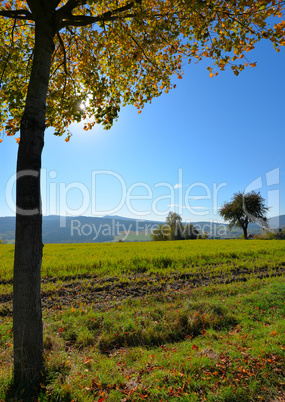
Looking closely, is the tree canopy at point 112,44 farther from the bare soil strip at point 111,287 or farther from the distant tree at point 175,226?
the distant tree at point 175,226

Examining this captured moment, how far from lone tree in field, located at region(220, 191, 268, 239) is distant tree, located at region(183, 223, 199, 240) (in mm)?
16941

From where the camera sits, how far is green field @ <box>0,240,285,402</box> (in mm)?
3535

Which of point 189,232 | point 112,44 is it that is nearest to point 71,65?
point 112,44

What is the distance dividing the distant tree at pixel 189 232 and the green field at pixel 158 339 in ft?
206

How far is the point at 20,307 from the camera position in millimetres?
3496

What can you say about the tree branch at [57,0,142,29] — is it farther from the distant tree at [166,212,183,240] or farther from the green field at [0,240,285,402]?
the distant tree at [166,212,183,240]

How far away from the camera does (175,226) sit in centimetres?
7688

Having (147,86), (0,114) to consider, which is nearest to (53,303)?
(0,114)

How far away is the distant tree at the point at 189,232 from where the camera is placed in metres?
72.1

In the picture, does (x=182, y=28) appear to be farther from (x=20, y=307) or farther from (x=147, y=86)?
(x=20, y=307)

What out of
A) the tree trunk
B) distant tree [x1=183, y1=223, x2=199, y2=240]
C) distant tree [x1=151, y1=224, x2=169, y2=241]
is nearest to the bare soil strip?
the tree trunk

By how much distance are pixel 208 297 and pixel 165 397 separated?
16.6ft

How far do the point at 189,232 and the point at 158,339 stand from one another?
2721 inches

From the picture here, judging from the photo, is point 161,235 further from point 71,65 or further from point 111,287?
point 71,65
